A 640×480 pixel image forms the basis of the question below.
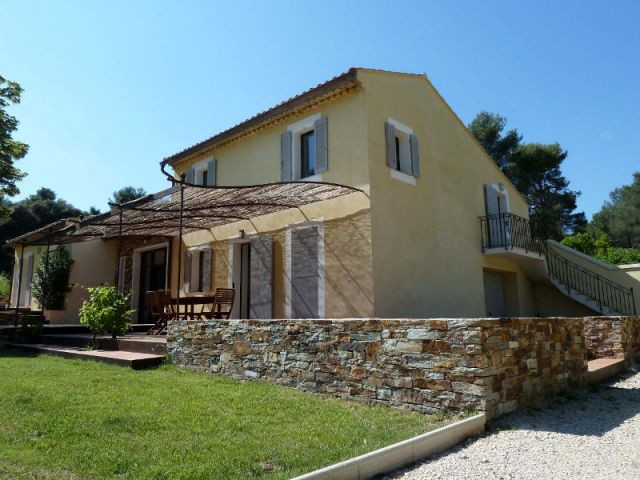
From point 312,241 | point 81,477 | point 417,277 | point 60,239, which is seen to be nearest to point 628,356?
point 417,277

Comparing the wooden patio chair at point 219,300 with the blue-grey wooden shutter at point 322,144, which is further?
the blue-grey wooden shutter at point 322,144

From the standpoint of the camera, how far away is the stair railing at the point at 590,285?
13.5 m

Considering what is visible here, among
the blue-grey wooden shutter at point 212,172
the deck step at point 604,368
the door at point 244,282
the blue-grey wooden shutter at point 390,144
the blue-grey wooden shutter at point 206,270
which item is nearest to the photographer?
the deck step at point 604,368

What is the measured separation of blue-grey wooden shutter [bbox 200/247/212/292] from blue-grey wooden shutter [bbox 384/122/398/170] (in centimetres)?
537

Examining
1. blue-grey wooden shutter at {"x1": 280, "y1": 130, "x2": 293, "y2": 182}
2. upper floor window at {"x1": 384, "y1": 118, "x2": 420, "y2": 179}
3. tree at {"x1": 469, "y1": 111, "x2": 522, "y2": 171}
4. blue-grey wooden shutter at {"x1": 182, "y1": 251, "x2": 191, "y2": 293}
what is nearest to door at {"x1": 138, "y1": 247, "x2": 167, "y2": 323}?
blue-grey wooden shutter at {"x1": 182, "y1": 251, "x2": 191, "y2": 293}

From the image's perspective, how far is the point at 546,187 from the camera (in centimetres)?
2884

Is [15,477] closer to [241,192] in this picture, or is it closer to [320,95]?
[241,192]

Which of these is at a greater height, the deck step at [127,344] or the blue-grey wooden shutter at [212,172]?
the blue-grey wooden shutter at [212,172]

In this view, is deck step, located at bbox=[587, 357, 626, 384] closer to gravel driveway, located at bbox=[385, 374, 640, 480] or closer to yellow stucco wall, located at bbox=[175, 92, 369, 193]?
gravel driveway, located at bbox=[385, 374, 640, 480]

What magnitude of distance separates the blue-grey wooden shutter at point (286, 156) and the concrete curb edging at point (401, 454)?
721 cm

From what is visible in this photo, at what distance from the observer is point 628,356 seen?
27.4ft

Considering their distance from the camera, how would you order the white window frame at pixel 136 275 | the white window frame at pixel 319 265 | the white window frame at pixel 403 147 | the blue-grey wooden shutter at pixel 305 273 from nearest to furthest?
the white window frame at pixel 319 265 → the blue-grey wooden shutter at pixel 305 273 → the white window frame at pixel 403 147 → the white window frame at pixel 136 275

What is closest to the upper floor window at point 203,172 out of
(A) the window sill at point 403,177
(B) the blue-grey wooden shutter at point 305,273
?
(B) the blue-grey wooden shutter at point 305,273

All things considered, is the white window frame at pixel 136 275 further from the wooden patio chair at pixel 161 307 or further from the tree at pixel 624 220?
the tree at pixel 624 220
